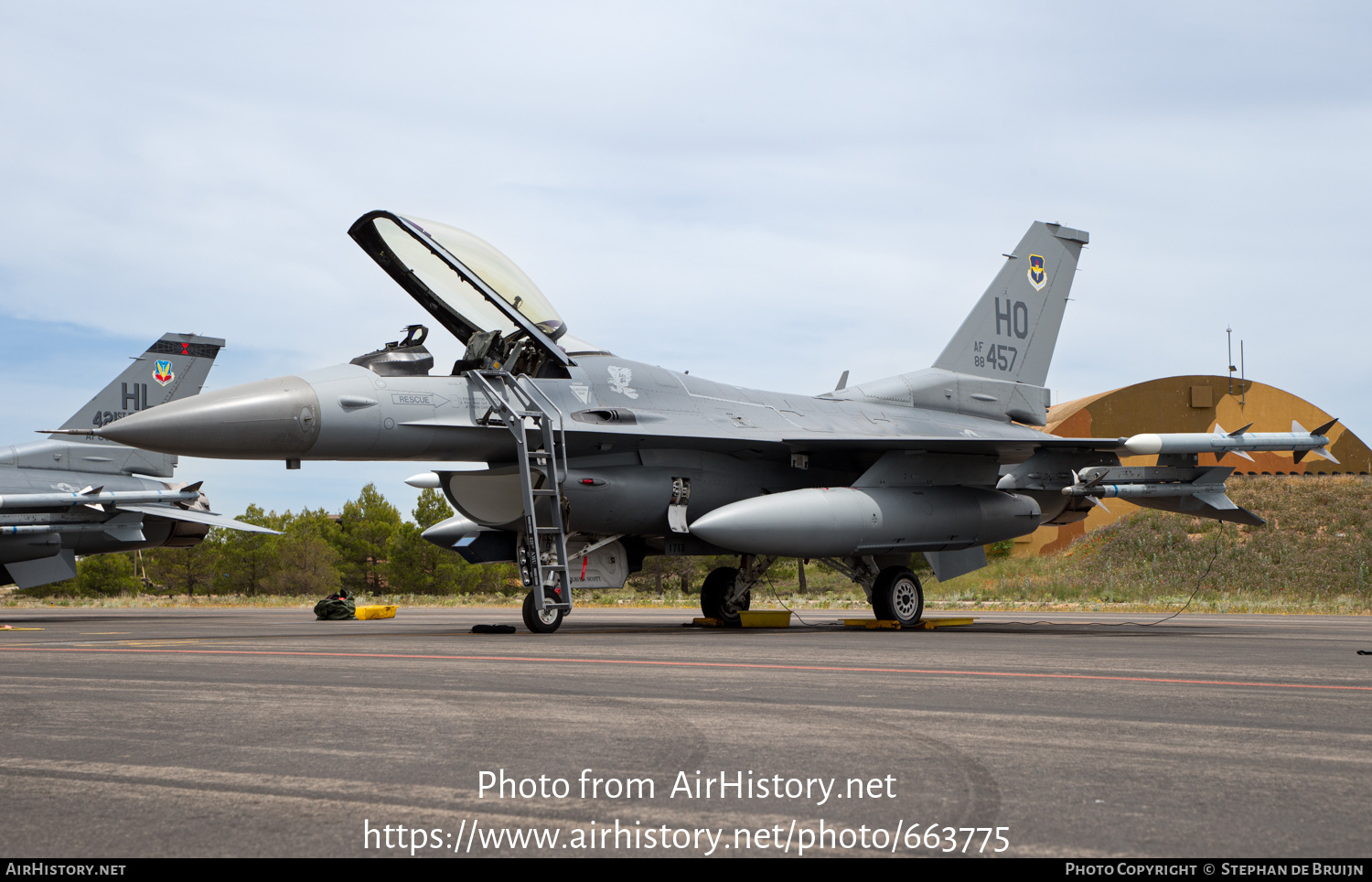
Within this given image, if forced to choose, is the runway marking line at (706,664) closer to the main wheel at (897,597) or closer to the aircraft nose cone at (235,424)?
the aircraft nose cone at (235,424)

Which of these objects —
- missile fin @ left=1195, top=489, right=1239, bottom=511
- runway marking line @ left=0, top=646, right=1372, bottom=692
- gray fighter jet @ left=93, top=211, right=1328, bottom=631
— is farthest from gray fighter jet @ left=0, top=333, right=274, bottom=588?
missile fin @ left=1195, top=489, right=1239, bottom=511

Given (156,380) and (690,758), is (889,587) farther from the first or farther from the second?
(156,380)

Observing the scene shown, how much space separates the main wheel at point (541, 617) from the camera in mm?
12141

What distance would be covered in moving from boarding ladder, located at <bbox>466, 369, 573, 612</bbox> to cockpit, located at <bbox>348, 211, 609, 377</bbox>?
0.40 metres

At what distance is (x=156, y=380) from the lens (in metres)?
24.8

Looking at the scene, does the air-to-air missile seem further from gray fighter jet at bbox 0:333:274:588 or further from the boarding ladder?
gray fighter jet at bbox 0:333:274:588

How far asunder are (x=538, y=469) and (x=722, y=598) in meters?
4.42

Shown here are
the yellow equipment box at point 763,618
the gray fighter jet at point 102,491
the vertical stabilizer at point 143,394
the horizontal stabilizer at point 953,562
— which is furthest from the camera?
the vertical stabilizer at point 143,394

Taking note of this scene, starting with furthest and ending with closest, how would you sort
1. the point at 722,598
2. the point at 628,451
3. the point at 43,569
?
the point at 43,569 → the point at 722,598 → the point at 628,451

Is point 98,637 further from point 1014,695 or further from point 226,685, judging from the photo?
point 1014,695

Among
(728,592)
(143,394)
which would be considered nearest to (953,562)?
(728,592)

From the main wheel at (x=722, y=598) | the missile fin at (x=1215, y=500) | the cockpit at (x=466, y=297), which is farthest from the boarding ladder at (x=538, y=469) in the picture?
the missile fin at (x=1215, y=500)

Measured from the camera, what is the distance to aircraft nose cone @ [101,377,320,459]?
10175 millimetres

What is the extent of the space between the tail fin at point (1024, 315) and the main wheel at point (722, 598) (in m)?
4.91
